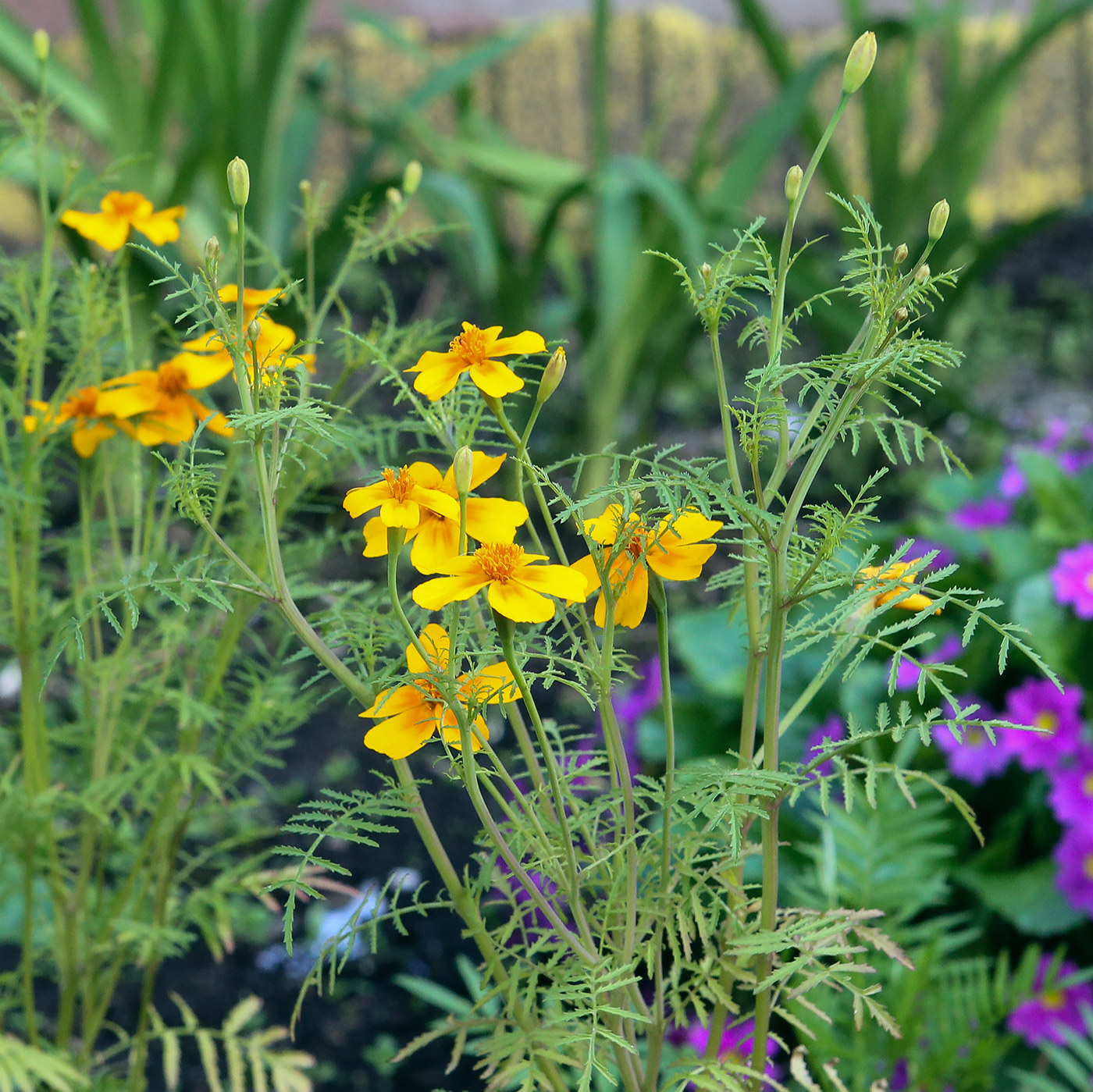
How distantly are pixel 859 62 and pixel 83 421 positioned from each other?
402 mm

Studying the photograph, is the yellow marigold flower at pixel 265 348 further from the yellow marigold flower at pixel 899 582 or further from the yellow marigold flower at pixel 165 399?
the yellow marigold flower at pixel 899 582

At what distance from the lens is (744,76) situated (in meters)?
2.44

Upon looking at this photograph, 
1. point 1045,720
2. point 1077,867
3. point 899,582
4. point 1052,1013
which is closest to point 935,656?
point 1045,720

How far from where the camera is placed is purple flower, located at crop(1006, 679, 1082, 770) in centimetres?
96

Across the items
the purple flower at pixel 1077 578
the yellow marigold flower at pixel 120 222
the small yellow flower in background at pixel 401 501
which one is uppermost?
the yellow marigold flower at pixel 120 222

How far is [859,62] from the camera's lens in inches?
14.6

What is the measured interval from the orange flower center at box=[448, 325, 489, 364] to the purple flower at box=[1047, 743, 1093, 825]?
77 centimetres

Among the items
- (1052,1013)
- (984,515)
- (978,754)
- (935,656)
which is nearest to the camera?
(1052,1013)

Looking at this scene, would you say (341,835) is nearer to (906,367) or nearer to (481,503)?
(481,503)

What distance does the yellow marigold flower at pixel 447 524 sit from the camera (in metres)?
0.35

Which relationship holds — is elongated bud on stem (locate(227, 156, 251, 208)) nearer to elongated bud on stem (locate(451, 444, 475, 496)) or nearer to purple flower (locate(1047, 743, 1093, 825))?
elongated bud on stem (locate(451, 444, 475, 496))

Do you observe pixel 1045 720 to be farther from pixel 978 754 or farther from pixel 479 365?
pixel 479 365

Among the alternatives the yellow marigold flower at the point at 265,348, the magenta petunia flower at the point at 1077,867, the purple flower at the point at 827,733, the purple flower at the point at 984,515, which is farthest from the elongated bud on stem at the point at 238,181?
the purple flower at the point at 984,515

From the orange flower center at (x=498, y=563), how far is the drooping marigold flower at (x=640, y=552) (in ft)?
0.10
